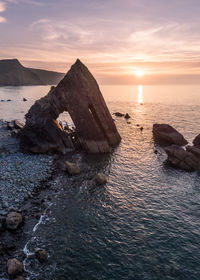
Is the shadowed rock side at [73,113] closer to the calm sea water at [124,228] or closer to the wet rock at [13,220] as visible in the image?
the calm sea water at [124,228]

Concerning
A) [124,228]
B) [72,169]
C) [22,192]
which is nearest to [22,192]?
[22,192]

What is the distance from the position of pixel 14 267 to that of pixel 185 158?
101 ft

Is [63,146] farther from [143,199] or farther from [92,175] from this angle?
→ [143,199]

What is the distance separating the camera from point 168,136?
4597 cm

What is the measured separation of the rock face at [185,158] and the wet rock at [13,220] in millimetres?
27461

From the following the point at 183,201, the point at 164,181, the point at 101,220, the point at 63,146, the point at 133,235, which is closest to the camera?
the point at 133,235

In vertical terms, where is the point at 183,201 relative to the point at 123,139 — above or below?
below

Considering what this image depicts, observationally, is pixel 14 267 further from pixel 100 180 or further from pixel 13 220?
pixel 100 180

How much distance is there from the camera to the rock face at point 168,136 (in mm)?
45281

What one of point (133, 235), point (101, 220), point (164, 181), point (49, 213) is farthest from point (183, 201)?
point (49, 213)

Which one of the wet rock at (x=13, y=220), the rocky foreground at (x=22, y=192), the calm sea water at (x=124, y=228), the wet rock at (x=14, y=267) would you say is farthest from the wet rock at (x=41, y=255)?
the wet rock at (x=13, y=220)

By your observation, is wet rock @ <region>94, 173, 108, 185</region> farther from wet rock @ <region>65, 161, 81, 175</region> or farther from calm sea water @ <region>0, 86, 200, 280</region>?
wet rock @ <region>65, 161, 81, 175</region>

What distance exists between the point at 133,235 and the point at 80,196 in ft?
29.7

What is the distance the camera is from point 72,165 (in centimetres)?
3156
